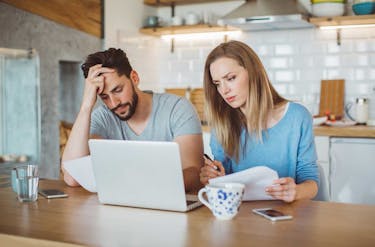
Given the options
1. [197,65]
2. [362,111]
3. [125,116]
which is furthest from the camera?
[197,65]

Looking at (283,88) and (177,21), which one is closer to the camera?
(283,88)

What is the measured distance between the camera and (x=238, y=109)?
2.20m

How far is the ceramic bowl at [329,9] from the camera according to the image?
158 inches

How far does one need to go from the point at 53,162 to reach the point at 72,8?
108 centimetres

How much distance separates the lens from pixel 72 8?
12.0 feet

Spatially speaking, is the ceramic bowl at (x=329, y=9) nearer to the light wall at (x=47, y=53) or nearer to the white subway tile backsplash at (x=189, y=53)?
the white subway tile backsplash at (x=189, y=53)

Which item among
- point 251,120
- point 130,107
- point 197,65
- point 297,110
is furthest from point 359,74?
point 130,107

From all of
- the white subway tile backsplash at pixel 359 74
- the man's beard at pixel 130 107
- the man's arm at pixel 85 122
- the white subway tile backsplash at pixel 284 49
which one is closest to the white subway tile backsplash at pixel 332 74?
the white subway tile backsplash at pixel 359 74

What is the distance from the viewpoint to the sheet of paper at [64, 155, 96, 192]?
1.83 m

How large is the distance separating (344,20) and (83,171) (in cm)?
282

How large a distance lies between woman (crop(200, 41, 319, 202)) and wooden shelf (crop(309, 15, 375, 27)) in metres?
2.04

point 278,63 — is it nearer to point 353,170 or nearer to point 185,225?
point 353,170

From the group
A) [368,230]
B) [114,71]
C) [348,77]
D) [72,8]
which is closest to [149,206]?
[368,230]

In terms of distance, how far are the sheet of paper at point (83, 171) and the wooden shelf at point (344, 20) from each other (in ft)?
8.95
